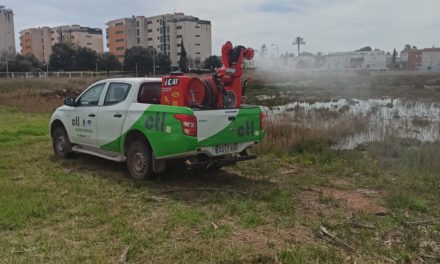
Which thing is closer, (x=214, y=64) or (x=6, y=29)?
(x=214, y=64)

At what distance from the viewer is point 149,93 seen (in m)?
7.56

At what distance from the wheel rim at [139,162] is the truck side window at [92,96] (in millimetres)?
1701

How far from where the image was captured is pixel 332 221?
17.3 ft

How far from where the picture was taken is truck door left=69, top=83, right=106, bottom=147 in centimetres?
A: 829

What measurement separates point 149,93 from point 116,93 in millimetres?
750

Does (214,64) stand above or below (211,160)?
above

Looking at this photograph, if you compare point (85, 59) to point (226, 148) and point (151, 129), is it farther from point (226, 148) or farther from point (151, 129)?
point (226, 148)

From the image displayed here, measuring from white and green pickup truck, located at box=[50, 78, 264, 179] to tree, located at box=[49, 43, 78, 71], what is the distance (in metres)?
60.2

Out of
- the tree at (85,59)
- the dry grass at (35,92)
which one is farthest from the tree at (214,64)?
the tree at (85,59)

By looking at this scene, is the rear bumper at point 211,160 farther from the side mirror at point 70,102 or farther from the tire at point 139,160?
the side mirror at point 70,102

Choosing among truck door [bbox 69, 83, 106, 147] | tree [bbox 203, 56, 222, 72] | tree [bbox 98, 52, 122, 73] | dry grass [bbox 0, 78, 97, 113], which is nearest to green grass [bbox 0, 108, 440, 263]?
truck door [bbox 69, 83, 106, 147]

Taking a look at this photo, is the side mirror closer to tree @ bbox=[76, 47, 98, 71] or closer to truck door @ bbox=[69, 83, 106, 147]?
truck door @ bbox=[69, 83, 106, 147]

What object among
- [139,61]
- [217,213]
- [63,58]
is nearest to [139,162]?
[217,213]

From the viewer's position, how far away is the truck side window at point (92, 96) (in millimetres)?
8328
